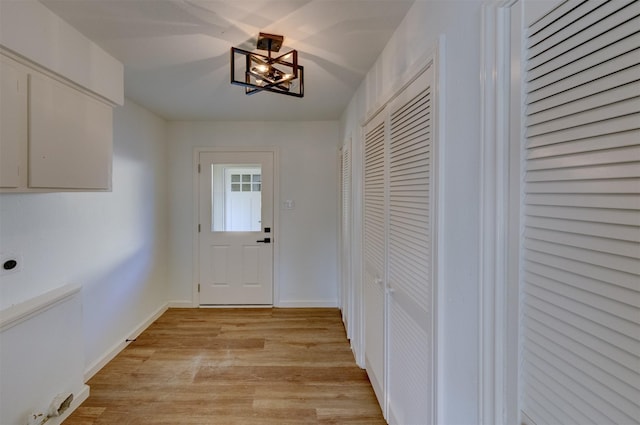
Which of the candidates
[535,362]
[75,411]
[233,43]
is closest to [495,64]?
[535,362]

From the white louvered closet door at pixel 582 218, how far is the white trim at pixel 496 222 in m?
0.06

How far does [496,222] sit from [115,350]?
322 centimetres

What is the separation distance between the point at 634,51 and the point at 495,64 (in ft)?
1.19

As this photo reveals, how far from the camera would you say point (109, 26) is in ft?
5.65

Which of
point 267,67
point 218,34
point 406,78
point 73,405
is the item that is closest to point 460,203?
point 406,78

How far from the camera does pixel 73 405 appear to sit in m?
2.08

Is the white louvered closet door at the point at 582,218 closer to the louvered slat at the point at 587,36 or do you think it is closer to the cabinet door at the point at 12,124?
the louvered slat at the point at 587,36

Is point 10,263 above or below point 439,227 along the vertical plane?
below

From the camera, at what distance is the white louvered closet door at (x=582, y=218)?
565mm

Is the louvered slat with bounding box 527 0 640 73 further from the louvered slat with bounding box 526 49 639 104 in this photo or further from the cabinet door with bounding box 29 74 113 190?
the cabinet door with bounding box 29 74 113 190

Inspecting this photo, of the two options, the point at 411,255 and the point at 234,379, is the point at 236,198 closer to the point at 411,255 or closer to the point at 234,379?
the point at 234,379

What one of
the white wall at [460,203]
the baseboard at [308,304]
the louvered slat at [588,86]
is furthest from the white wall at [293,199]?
the louvered slat at [588,86]

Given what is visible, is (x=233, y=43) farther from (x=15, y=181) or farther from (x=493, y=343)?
(x=493, y=343)

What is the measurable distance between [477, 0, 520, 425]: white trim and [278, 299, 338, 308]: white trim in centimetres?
311
